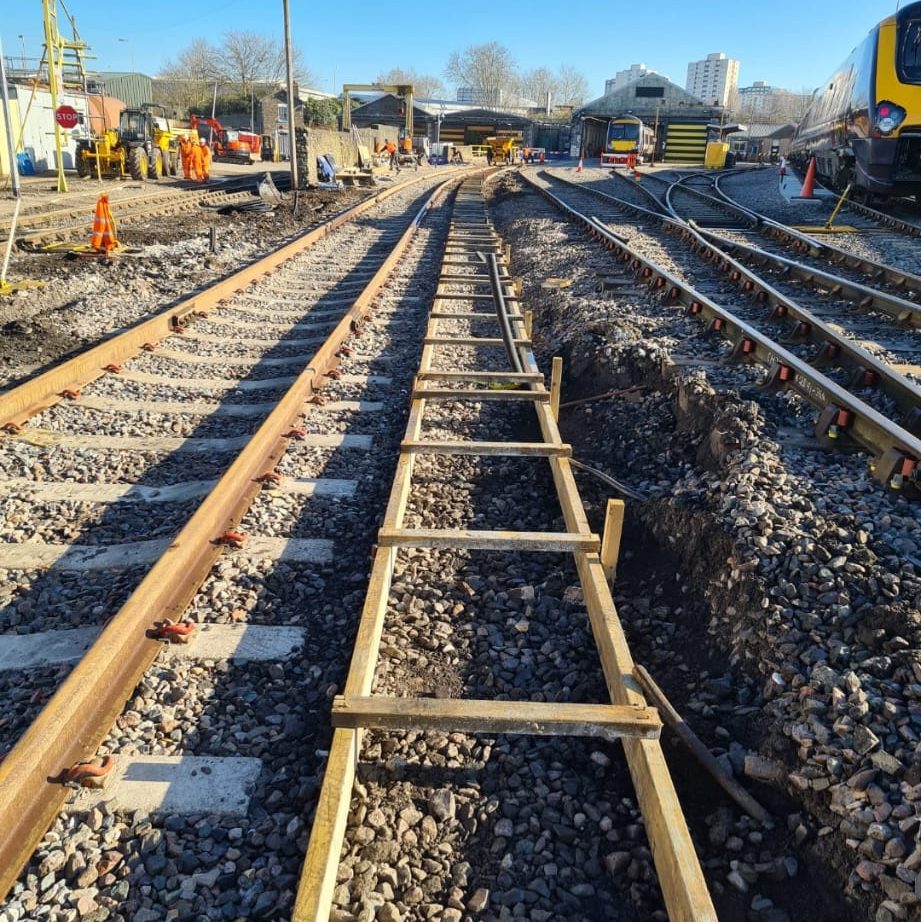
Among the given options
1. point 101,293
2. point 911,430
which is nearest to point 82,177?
point 101,293

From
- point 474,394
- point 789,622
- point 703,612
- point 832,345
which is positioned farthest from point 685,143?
point 789,622

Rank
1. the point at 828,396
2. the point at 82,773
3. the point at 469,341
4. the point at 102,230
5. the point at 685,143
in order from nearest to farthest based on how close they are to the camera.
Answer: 1. the point at 82,773
2. the point at 828,396
3. the point at 469,341
4. the point at 102,230
5. the point at 685,143

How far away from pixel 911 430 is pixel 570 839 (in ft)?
12.1

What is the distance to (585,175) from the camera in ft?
111

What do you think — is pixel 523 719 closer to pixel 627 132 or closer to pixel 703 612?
pixel 703 612

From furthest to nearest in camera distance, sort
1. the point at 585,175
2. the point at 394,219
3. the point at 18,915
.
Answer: the point at 585,175 < the point at 394,219 < the point at 18,915

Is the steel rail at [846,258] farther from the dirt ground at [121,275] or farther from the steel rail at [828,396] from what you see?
the dirt ground at [121,275]

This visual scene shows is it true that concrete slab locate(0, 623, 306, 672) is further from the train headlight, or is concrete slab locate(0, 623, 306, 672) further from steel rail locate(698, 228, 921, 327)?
the train headlight

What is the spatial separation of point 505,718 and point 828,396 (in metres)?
3.49

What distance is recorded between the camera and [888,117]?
43.7 feet

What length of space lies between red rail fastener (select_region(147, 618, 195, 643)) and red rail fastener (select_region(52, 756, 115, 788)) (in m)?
0.68

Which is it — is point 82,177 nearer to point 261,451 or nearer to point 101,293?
point 101,293

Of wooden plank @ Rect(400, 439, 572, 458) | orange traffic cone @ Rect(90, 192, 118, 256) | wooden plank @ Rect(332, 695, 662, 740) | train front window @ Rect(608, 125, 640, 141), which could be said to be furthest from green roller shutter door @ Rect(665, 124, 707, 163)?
wooden plank @ Rect(332, 695, 662, 740)

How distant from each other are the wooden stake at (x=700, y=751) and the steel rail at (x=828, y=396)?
1.95 m
